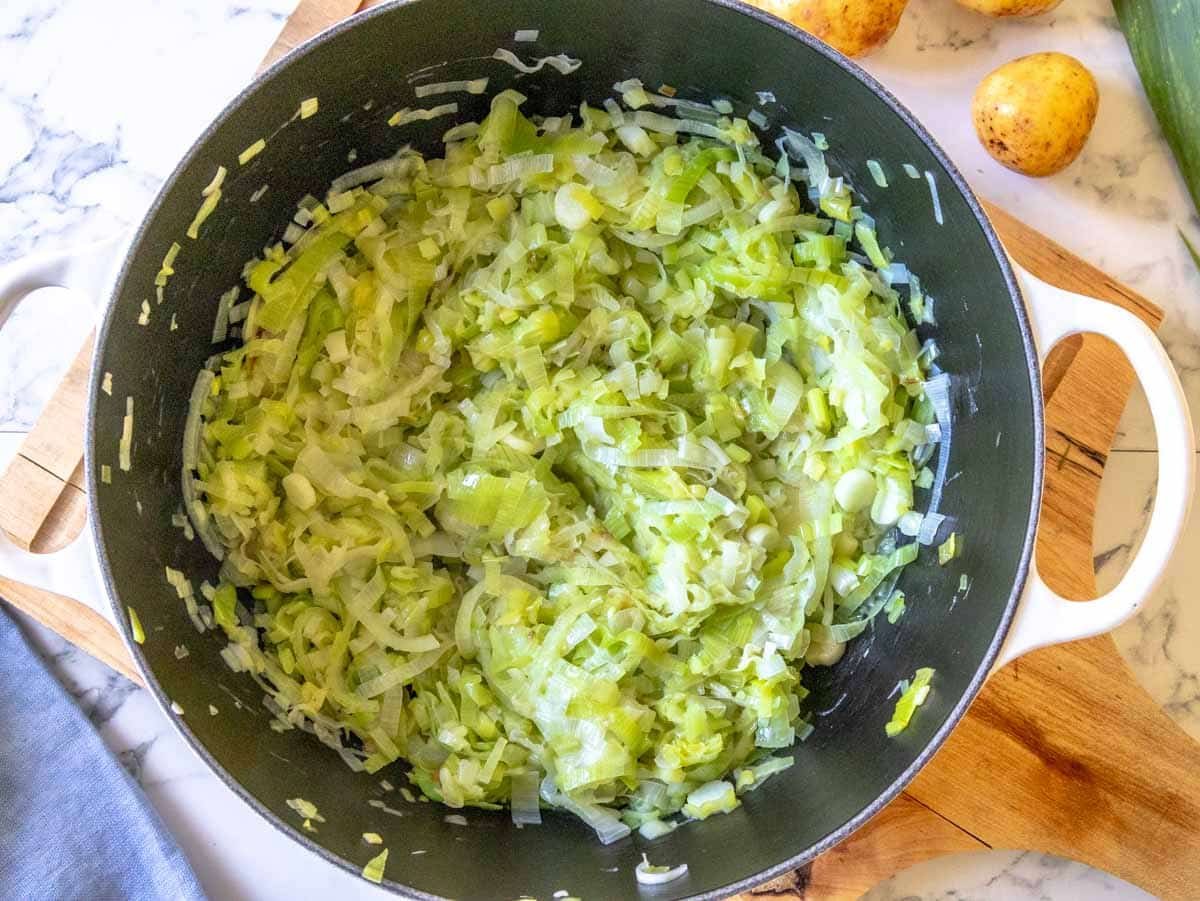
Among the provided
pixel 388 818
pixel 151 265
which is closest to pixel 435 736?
pixel 388 818

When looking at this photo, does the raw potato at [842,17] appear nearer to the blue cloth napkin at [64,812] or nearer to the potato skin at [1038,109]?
the potato skin at [1038,109]

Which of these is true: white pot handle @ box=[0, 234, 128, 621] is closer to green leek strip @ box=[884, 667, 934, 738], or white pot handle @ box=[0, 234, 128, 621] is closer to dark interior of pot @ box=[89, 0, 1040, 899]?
dark interior of pot @ box=[89, 0, 1040, 899]

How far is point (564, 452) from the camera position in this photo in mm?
1416

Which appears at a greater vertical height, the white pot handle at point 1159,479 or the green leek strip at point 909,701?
the white pot handle at point 1159,479

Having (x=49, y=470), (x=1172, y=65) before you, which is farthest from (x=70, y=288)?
(x=1172, y=65)

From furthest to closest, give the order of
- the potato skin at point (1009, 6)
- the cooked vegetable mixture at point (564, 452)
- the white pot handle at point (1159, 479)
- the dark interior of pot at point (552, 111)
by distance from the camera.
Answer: the potato skin at point (1009, 6)
the cooked vegetable mixture at point (564, 452)
the dark interior of pot at point (552, 111)
the white pot handle at point (1159, 479)

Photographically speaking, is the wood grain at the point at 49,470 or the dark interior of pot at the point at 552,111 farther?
the wood grain at the point at 49,470

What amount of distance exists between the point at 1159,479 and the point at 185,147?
1359mm

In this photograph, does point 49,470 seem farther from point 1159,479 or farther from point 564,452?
point 1159,479

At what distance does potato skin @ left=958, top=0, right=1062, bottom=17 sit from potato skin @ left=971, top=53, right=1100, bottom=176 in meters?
0.07

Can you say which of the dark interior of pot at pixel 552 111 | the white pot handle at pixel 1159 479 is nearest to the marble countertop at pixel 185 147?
the dark interior of pot at pixel 552 111

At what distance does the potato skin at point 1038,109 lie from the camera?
1421 mm

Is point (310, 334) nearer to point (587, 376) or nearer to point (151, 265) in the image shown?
point (151, 265)

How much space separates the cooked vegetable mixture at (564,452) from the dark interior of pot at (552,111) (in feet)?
0.12
